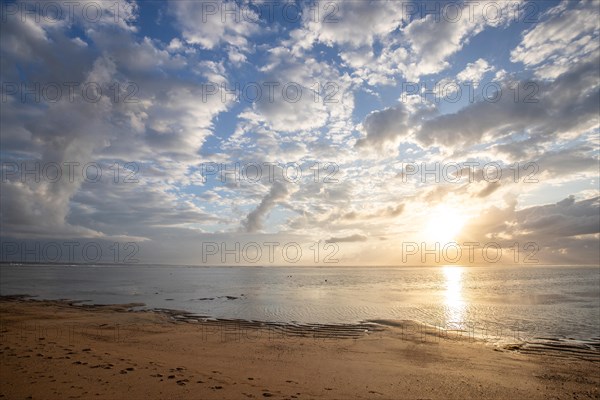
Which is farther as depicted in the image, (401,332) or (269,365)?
(401,332)

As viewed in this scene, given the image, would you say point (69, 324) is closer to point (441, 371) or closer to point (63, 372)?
point (63, 372)

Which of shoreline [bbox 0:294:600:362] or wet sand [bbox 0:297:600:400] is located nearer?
wet sand [bbox 0:297:600:400]

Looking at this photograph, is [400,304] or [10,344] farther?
[400,304]

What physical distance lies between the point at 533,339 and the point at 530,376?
1200 cm

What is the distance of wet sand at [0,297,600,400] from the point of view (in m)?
12.9

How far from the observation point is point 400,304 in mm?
48281

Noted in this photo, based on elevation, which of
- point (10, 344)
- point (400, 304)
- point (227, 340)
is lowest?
point (400, 304)

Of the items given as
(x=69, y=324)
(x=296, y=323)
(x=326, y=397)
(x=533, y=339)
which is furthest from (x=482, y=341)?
(x=69, y=324)

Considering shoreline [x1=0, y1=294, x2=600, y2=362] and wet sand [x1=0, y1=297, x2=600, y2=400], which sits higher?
wet sand [x1=0, y1=297, x2=600, y2=400]

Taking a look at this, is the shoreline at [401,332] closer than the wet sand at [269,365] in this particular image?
No

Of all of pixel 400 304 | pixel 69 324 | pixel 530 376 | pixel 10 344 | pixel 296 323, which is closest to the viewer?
pixel 530 376

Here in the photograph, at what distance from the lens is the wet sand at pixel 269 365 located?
42.3ft

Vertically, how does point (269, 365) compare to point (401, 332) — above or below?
above

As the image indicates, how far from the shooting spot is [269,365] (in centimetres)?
1705
